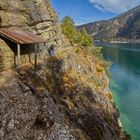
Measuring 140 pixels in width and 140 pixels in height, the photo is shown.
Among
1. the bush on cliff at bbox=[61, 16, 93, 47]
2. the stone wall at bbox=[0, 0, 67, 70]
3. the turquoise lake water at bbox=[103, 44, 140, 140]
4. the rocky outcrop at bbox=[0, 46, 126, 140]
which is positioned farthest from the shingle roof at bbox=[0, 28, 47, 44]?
the bush on cliff at bbox=[61, 16, 93, 47]

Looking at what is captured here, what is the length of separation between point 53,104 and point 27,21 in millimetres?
18365

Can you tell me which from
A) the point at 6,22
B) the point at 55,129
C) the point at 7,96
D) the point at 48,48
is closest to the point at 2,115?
the point at 7,96

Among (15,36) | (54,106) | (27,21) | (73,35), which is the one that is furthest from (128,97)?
(54,106)

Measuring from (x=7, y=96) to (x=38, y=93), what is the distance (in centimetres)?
349

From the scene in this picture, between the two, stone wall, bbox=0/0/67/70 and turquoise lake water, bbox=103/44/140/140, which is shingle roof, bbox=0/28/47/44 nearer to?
stone wall, bbox=0/0/67/70

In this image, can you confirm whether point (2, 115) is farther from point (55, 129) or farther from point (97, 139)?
point (97, 139)

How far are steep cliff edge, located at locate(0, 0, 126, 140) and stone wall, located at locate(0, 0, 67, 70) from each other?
0.37 m

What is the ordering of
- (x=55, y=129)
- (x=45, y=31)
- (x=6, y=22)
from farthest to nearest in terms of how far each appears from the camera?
(x=45, y=31) → (x=6, y=22) → (x=55, y=129)

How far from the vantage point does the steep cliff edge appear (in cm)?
2302

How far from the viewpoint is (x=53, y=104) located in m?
27.8

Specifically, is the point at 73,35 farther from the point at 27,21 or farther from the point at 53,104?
the point at 53,104

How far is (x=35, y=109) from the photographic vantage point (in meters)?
25.1

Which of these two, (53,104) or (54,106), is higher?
(53,104)

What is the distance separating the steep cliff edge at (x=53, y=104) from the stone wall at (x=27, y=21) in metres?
0.37
